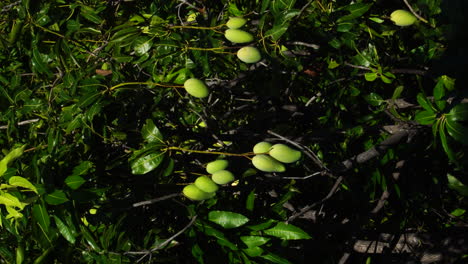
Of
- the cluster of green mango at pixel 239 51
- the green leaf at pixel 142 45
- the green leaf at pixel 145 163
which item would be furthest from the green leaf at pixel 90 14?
the green leaf at pixel 145 163

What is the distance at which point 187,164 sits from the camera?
2.02 m

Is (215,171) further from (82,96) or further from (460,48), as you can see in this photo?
(460,48)

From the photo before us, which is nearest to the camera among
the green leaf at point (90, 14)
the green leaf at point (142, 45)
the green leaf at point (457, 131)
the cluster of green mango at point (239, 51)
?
the green leaf at point (457, 131)

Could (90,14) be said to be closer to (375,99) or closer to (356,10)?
(356,10)

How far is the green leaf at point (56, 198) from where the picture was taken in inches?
56.3

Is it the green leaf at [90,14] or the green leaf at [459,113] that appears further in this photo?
the green leaf at [90,14]

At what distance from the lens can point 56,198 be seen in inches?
56.4

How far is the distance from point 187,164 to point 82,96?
0.57 m

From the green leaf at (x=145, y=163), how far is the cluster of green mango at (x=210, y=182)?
0.13 metres

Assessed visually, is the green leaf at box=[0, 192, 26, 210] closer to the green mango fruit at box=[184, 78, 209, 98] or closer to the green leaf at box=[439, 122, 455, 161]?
the green mango fruit at box=[184, 78, 209, 98]

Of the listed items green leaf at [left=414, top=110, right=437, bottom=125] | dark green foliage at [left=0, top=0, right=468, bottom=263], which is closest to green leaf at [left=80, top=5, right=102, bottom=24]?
dark green foliage at [left=0, top=0, right=468, bottom=263]

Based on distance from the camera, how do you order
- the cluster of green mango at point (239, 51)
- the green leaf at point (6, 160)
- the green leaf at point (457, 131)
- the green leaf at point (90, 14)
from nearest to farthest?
the green leaf at point (457, 131) < the green leaf at point (6, 160) < the cluster of green mango at point (239, 51) < the green leaf at point (90, 14)

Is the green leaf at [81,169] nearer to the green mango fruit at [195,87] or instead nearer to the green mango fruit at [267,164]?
the green mango fruit at [195,87]

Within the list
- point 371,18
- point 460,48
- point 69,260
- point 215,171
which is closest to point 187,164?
point 215,171
